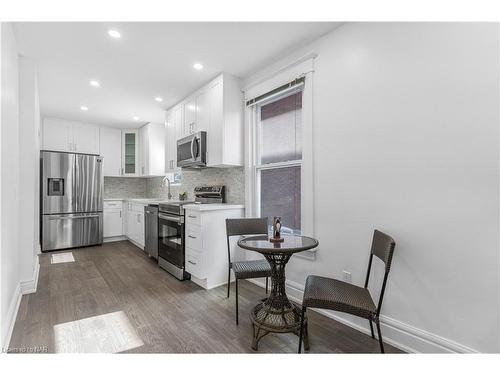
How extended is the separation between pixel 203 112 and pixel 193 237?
5.58 ft

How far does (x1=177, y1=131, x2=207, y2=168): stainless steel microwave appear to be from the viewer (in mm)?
3305

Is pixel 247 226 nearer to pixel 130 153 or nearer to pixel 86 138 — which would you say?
pixel 130 153

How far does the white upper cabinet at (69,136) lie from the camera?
15.5 ft

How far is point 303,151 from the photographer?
246 cm

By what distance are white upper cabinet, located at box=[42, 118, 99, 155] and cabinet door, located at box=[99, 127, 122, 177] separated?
113 millimetres

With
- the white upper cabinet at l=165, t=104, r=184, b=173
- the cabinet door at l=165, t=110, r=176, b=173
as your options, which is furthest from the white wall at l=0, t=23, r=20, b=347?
the cabinet door at l=165, t=110, r=176, b=173

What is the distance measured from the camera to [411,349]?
168cm

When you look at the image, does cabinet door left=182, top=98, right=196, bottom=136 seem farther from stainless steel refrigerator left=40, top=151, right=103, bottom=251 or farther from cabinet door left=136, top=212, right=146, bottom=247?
stainless steel refrigerator left=40, top=151, right=103, bottom=251

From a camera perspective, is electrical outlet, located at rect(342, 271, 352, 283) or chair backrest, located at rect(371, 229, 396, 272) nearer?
chair backrest, located at rect(371, 229, 396, 272)

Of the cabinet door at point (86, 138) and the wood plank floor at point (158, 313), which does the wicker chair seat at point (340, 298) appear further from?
the cabinet door at point (86, 138)

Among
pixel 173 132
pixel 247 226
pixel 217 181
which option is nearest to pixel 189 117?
pixel 173 132

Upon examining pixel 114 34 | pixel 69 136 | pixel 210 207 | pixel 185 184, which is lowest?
pixel 210 207

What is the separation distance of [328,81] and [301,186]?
101 centimetres

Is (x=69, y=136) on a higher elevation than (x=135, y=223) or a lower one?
higher
